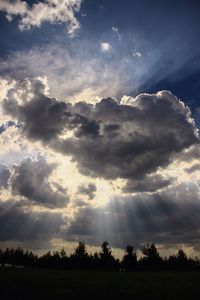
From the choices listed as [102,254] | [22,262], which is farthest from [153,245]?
[22,262]

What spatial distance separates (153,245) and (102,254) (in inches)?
806

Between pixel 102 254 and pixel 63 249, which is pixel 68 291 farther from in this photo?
pixel 63 249

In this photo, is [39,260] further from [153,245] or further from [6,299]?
[6,299]

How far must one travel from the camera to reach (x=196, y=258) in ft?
480

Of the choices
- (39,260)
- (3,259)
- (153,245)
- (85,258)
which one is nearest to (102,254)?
(85,258)

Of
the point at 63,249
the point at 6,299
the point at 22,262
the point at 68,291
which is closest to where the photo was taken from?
the point at 6,299

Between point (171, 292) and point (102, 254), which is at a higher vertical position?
point (102, 254)

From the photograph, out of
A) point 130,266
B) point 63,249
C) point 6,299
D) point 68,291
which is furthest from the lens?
point 63,249

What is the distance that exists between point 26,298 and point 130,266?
344 feet

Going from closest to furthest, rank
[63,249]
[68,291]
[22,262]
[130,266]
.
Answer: [68,291]
[130,266]
[63,249]
[22,262]

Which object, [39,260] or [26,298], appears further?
[39,260]

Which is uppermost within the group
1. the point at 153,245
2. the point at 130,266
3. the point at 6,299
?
the point at 153,245

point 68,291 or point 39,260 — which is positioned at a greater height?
point 39,260

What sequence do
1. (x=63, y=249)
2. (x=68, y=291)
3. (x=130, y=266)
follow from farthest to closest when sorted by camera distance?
1. (x=63, y=249)
2. (x=130, y=266)
3. (x=68, y=291)
